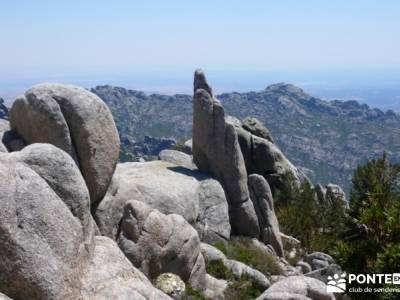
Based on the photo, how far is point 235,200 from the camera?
42.2 meters

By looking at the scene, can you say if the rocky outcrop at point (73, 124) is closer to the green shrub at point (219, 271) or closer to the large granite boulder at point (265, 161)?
the green shrub at point (219, 271)

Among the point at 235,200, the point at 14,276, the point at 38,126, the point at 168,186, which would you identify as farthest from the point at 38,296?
the point at 235,200

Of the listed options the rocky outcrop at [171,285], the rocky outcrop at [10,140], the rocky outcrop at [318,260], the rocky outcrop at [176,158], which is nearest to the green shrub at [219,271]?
the rocky outcrop at [171,285]

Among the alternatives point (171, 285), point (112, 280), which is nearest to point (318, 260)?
point (171, 285)

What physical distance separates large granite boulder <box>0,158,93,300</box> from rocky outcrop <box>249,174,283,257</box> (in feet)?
94.3

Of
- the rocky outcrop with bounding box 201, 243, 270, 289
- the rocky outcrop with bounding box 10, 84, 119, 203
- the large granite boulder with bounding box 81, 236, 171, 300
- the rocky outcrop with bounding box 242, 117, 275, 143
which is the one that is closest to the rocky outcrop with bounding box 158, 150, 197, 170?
the rocky outcrop with bounding box 242, 117, 275, 143

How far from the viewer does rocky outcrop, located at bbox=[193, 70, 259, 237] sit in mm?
41906

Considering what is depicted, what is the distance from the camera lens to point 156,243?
25.9m

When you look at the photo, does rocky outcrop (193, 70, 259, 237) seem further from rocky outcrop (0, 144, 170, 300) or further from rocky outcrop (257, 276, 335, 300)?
rocky outcrop (0, 144, 170, 300)

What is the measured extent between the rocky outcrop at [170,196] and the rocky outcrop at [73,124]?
1.68 m

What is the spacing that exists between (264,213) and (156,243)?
19915 mm

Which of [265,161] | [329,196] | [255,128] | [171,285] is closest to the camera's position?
[171,285]

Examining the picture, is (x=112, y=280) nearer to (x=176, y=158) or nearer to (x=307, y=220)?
(x=176, y=158)

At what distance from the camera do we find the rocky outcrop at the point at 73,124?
89.7 ft
